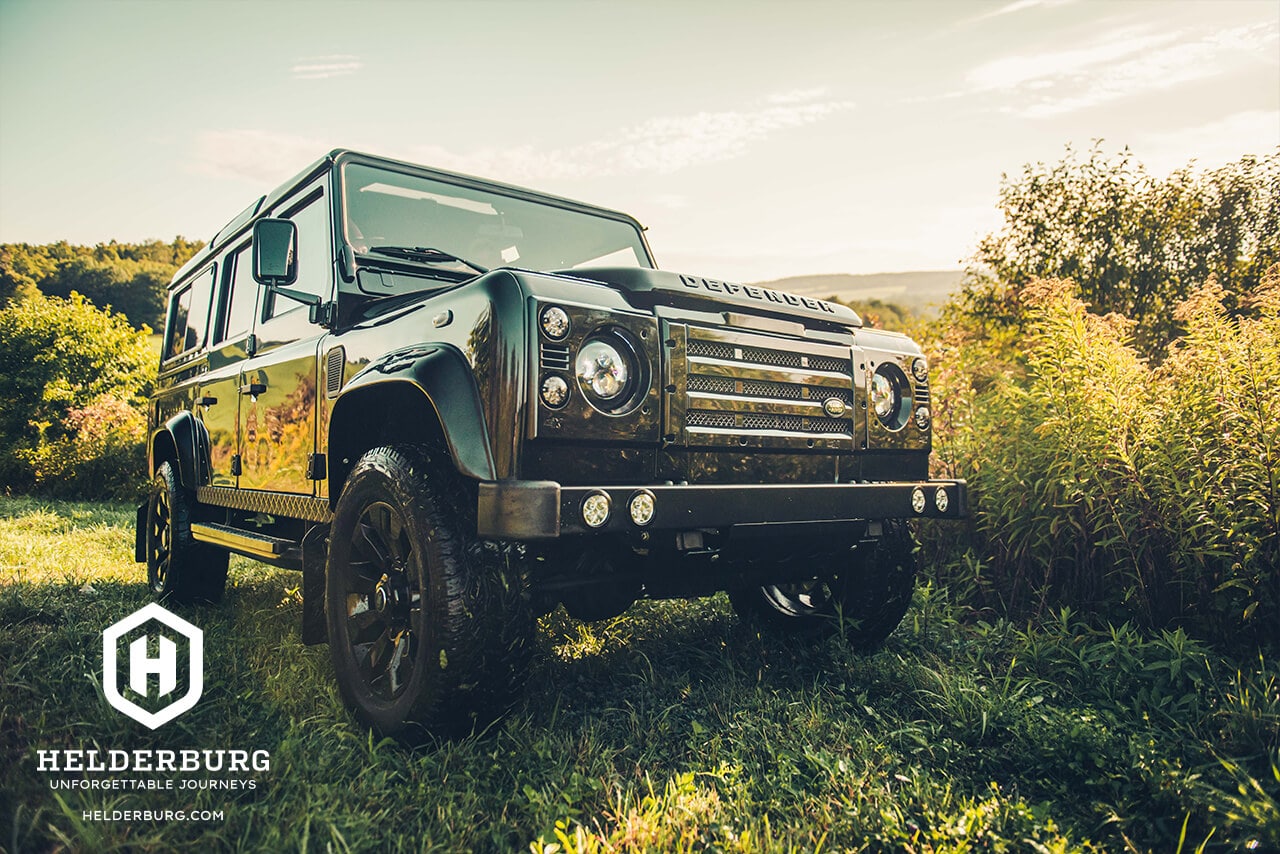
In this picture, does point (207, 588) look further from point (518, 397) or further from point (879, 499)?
point (879, 499)

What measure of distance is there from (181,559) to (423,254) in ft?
8.59

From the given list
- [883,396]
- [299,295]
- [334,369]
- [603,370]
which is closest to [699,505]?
[603,370]

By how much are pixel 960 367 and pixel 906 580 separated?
2654 millimetres

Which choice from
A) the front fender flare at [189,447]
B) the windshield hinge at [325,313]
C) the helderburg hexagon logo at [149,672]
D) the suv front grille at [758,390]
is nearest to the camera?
the suv front grille at [758,390]

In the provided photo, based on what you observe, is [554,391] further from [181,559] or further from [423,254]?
[181,559]

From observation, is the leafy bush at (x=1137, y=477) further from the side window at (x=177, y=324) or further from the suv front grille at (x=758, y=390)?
the side window at (x=177, y=324)

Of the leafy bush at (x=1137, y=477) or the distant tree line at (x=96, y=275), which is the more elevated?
the distant tree line at (x=96, y=275)

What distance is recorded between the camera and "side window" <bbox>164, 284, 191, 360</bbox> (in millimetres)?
5872

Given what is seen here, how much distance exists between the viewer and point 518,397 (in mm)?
2348

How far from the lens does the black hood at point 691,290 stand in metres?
2.71

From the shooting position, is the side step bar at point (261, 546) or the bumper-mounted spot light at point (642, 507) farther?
the side step bar at point (261, 546)

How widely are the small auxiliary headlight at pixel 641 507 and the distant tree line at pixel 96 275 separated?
1011 inches

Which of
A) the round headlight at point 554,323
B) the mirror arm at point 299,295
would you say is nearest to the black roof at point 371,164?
the mirror arm at point 299,295

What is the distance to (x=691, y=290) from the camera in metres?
2.75
